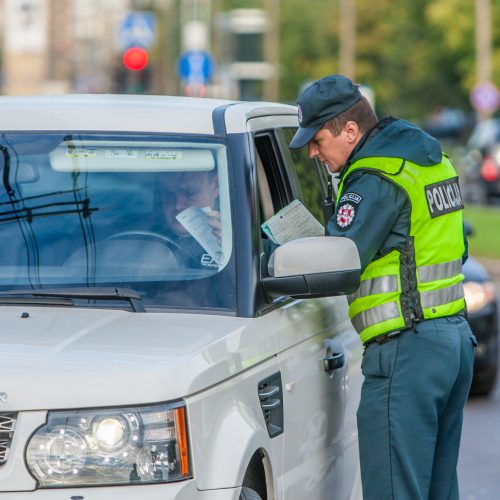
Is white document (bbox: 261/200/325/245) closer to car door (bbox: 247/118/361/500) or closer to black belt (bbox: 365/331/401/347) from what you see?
car door (bbox: 247/118/361/500)

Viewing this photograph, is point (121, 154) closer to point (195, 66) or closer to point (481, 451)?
point (481, 451)

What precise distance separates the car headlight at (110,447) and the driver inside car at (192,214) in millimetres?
889

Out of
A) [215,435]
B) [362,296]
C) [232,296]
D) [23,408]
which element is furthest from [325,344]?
[23,408]

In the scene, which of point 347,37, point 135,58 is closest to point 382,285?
point 135,58

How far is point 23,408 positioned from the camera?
12.6 feet

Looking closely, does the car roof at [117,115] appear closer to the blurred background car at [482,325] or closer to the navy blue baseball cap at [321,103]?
the navy blue baseball cap at [321,103]

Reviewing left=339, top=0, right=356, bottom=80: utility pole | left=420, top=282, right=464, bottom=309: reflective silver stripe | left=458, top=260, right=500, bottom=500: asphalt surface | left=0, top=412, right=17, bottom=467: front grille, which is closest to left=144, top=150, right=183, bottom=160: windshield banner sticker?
left=420, top=282, right=464, bottom=309: reflective silver stripe

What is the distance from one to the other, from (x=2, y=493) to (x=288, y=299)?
56.8 inches

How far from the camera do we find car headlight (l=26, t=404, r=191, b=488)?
3881 millimetres

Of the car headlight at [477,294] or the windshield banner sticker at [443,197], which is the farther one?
the car headlight at [477,294]

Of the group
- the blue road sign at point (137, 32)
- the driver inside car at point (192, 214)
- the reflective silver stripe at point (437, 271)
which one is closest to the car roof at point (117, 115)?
the driver inside car at point (192, 214)

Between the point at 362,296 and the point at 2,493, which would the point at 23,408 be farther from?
the point at 362,296

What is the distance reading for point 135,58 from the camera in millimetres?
24969

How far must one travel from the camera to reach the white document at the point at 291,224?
509cm
